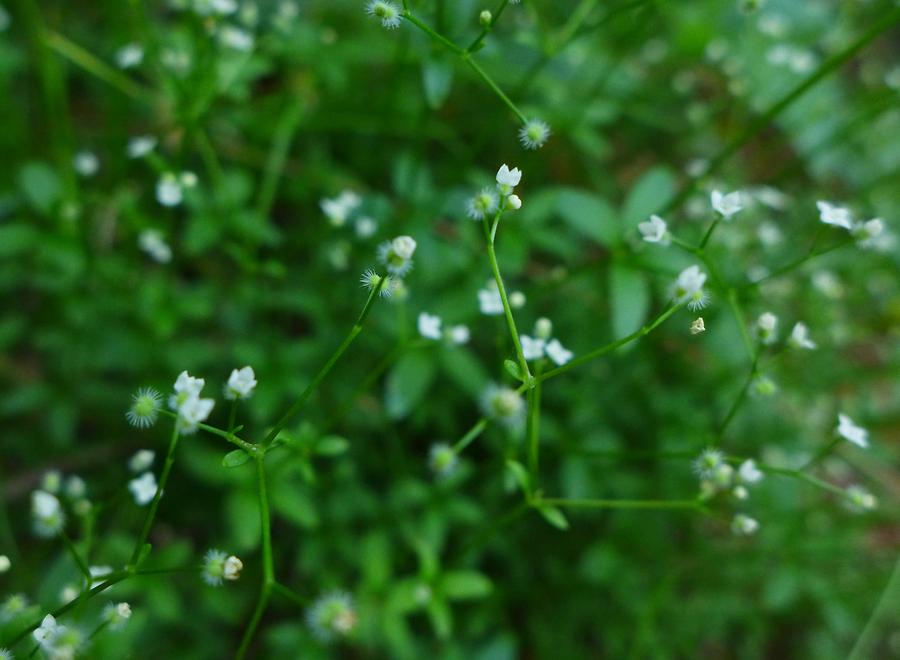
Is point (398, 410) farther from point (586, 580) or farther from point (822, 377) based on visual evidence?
point (822, 377)

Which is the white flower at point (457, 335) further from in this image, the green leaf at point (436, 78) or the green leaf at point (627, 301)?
the green leaf at point (436, 78)

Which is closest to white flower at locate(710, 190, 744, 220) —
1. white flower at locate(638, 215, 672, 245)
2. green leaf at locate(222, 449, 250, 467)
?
white flower at locate(638, 215, 672, 245)

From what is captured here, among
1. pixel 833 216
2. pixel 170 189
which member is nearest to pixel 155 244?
pixel 170 189

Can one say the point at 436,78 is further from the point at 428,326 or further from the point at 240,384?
the point at 240,384

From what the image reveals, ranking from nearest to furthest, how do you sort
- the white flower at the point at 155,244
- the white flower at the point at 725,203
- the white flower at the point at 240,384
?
the white flower at the point at 240,384 < the white flower at the point at 725,203 < the white flower at the point at 155,244

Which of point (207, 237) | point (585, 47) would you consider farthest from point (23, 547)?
point (585, 47)

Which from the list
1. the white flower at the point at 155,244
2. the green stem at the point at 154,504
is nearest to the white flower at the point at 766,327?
the green stem at the point at 154,504
